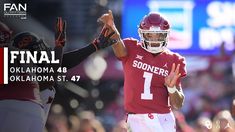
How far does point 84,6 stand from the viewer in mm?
9195

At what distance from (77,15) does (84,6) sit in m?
0.14

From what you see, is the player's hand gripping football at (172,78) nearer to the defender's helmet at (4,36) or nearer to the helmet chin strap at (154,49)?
the helmet chin strap at (154,49)

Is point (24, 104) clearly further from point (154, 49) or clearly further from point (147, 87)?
point (154, 49)

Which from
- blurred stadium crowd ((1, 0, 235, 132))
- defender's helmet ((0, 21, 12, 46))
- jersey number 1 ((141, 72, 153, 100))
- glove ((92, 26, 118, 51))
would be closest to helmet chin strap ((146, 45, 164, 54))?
jersey number 1 ((141, 72, 153, 100))

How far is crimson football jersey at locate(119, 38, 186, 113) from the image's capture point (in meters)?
4.95

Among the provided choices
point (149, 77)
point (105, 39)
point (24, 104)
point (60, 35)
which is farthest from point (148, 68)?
point (24, 104)

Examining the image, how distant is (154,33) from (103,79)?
169 inches

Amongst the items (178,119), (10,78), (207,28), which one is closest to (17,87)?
(10,78)

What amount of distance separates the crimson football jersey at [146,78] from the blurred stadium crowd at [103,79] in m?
3.50

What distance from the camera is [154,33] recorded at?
4.94 m

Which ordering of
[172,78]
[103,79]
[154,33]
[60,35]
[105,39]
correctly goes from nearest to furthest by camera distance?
[172,78], [154,33], [105,39], [60,35], [103,79]

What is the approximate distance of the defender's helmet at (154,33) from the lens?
4949 mm

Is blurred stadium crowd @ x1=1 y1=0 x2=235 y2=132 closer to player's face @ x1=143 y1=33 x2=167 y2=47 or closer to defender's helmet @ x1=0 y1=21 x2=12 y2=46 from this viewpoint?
defender's helmet @ x1=0 y1=21 x2=12 y2=46

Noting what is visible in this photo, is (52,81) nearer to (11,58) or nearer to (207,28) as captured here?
(11,58)
